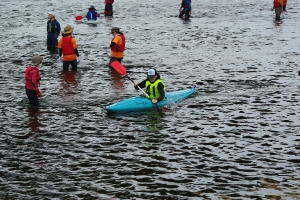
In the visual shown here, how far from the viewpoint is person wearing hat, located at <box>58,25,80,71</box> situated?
23344mm

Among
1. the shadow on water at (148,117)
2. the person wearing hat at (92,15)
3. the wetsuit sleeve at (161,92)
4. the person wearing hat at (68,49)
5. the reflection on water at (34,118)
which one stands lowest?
the reflection on water at (34,118)

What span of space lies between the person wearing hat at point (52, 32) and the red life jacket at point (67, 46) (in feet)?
18.5

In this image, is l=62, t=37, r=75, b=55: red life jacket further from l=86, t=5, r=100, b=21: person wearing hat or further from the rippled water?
l=86, t=5, r=100, b=21: person wearing hat

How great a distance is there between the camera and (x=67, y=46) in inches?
925

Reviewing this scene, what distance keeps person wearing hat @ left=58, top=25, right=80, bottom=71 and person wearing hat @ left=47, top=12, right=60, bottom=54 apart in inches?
198

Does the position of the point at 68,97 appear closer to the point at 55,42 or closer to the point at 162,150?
the point at 162,150

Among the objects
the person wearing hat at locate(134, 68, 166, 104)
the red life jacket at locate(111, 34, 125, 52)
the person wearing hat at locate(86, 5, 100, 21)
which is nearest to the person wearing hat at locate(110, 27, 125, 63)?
the red life jacket at locate(111, 34, 125, 52)

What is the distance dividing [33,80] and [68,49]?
562cm

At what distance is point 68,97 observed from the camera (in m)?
20.2

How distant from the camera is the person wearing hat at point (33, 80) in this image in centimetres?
1816

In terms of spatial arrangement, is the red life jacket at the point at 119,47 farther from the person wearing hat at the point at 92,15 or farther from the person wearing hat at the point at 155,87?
the person wearing hat at the point at 92,15

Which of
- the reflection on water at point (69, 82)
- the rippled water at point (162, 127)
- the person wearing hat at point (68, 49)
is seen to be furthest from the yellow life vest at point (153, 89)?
the person wearing hat at point (68, 49)

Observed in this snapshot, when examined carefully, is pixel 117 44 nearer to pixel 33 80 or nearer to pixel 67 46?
pixel 67 46

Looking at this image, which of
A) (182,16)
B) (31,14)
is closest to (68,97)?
(182,16)
